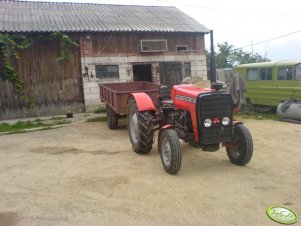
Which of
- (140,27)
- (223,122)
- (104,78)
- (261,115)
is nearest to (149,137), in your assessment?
(223,122)

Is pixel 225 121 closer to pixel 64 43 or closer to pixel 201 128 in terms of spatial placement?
pixel 201 128

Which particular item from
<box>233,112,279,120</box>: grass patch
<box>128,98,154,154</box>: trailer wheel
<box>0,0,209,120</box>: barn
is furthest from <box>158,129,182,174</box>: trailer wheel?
<box>0,0,209,120</box>: barn

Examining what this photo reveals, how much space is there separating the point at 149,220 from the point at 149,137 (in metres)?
2.84

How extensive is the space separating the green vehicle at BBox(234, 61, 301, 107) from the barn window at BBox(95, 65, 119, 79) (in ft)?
17.4

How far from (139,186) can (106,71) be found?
386 inches

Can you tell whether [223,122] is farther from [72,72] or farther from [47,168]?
[72,72]

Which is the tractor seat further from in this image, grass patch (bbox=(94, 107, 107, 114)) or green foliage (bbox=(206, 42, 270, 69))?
green foliage (bbox=(206, 42, 270, 69))

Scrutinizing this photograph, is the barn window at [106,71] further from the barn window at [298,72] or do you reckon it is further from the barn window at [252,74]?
the barn window at [298,72]

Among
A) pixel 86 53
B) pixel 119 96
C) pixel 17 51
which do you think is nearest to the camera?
pixel 119 96

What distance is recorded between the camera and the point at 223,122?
5609mm

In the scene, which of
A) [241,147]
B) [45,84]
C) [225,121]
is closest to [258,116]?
[241,147]

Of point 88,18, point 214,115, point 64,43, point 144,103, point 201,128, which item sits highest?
point 88,18

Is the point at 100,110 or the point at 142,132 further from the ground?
the point at 142,132

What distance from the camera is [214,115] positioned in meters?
5.55
